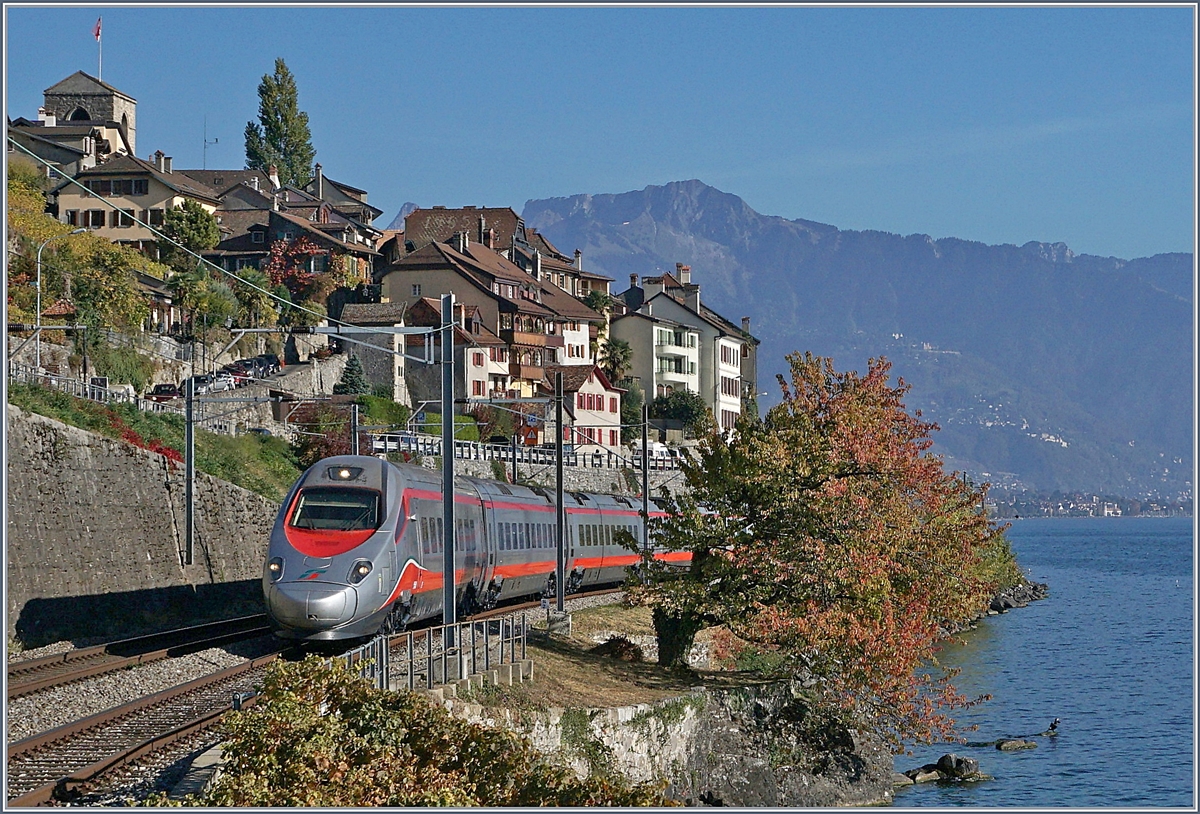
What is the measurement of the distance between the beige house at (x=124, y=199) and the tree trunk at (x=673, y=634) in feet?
224

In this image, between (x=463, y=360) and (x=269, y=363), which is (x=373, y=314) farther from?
(x=269, y=363)

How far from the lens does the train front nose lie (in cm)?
2556

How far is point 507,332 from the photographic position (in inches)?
3925

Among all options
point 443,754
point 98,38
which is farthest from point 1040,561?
point 443,754

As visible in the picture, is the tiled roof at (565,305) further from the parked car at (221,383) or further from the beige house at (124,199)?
the parked car at (221,383)

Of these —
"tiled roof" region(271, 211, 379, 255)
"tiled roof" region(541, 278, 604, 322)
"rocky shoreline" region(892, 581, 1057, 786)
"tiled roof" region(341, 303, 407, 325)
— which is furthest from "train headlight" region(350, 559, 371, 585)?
"tiled roof" region(541, 278, 604, 322)

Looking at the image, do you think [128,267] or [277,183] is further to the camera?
[277,183]

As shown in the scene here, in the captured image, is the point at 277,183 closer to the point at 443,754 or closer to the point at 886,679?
the point at 886,679

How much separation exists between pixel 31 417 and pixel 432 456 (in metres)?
32.7

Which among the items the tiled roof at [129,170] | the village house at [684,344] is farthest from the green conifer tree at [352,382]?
the village house at [684,344]

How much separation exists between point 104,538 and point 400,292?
208ft

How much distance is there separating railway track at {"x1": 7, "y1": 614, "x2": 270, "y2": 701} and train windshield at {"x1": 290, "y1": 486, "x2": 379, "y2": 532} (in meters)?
3.71

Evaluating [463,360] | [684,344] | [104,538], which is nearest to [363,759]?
[104,538]

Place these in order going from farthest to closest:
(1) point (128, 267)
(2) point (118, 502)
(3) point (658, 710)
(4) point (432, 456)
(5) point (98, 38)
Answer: (5) point (98, 38)
(1) point (128, 267)
(4) point (432, 456)
(2) point (118, 502)
(3) point (658, 710)
